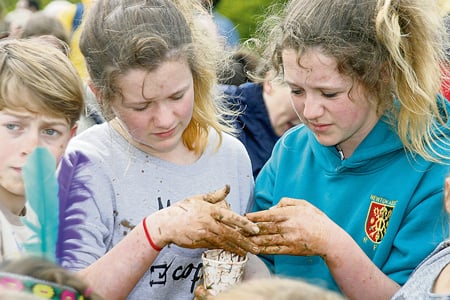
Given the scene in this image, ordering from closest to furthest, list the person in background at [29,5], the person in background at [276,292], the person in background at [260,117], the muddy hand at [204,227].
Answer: the person in background at [276,292] < the muddy hand at [204,227] < the person in background at [260,117] < the person in background at [29,5]

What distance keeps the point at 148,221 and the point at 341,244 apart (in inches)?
25.4

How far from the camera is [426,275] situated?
271 centimetres

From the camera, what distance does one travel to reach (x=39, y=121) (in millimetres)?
2979

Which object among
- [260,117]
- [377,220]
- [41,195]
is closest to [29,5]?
[260,117]

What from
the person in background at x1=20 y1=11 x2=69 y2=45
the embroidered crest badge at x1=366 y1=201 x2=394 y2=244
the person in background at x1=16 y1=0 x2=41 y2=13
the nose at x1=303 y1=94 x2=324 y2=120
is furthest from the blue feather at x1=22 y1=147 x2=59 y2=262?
the person in background at x1=16 y1=0 x2=41 y2=13

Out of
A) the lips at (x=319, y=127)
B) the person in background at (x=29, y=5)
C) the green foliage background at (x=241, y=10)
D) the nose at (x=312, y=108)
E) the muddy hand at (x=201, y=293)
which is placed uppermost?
the nose at (x=312, y=108)

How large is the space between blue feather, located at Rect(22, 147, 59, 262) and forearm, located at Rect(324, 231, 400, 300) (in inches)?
36.6

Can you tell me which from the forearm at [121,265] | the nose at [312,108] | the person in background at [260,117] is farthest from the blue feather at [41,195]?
the person in background at [260,117]

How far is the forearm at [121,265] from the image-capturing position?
289 cm

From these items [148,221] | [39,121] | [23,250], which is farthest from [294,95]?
[23,250]

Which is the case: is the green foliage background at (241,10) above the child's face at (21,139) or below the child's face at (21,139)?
below

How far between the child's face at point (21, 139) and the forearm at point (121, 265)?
0.36 m

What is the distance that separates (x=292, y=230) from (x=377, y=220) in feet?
1.22

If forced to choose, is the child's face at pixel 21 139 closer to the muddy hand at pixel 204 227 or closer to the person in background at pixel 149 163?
the person in background at pixel 149 163
